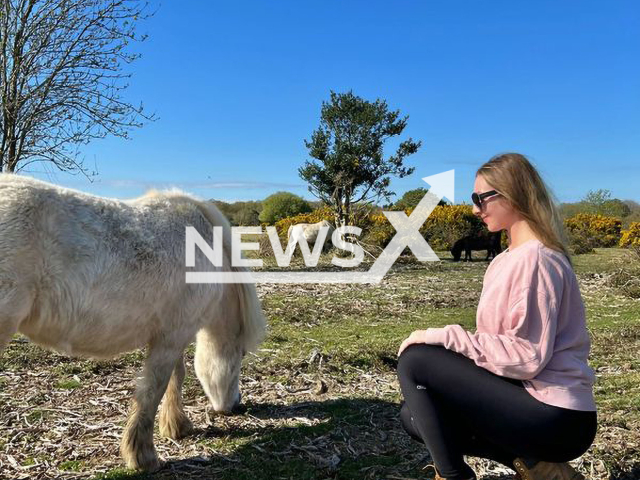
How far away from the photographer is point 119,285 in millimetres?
2869

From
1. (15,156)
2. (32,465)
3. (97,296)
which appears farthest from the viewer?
(15,156)

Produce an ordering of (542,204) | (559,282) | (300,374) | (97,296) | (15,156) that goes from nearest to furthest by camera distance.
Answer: (559,282) → (542,204) → (97,296) → (300,374) → (15,156)

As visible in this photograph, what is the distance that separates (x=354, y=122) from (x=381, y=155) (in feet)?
5.70

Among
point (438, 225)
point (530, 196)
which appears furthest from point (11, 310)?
point (438, 225)

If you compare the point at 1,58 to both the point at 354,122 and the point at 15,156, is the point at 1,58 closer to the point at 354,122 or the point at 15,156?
the point at 15,156

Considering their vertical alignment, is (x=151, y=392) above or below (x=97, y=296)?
below

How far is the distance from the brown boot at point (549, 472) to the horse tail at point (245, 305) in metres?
2.21

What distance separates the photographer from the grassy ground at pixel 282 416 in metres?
2.97

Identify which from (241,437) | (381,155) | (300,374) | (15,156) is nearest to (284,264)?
(381,155)

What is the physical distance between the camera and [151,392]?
3.07 meters

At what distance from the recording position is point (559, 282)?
6.63ft

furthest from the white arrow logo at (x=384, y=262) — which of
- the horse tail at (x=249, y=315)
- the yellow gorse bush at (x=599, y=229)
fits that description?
the yellow gorse bush at (x=599, y=229)

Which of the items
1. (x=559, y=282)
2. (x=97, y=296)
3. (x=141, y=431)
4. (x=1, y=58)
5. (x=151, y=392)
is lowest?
(x=141, y=431)

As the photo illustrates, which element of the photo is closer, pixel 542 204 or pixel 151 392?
pixel 542 204
